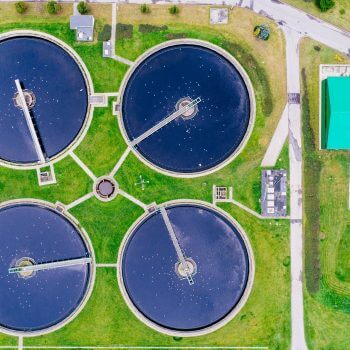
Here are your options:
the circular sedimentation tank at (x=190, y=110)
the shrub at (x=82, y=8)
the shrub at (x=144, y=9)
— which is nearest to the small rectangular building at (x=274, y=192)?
the circular sedimentation tank at (x=190, y=110)

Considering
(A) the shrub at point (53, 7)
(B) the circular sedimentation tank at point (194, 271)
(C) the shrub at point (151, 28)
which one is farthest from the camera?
(B) the circular sedimentation tank at point (194, 271)

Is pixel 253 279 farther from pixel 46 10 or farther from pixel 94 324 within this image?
pixel 46 10

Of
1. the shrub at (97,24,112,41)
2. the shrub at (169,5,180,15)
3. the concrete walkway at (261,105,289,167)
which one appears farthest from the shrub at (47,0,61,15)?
the concrete walkway at (261,105,289,167)

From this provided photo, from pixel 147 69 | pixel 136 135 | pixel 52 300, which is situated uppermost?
pixel 147 69

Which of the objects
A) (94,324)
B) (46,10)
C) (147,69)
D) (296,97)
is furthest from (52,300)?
(296,97)

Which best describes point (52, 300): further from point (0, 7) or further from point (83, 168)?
point (0, 7)

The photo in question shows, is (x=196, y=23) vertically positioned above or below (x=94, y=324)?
above

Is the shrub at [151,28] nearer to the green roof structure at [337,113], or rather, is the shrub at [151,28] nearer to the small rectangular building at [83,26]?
the small rectangular building at [83,26]

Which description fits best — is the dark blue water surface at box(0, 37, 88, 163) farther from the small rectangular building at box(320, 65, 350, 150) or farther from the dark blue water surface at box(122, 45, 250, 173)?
the small rectangular building at box(320, 65, 350, 150)
